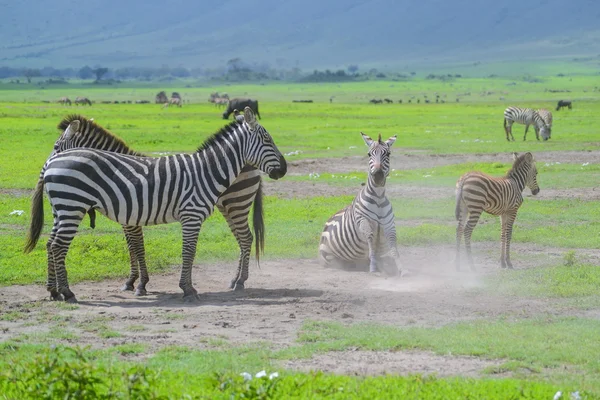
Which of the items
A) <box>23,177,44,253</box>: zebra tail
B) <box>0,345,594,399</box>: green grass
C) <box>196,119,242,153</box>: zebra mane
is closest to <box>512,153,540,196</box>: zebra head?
<box>196,119,242,153</box>: zebra mane

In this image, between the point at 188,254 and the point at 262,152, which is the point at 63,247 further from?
the point at 262,152

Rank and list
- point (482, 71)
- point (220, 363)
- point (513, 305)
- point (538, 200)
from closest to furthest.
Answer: point (220, 363) < point (513, 305) < point (538, 200) < point (482, 71)

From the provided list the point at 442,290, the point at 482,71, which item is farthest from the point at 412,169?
the point at 482,71

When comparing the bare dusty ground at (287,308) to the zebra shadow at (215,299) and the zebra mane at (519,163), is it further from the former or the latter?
the zebra mane at (519,163)

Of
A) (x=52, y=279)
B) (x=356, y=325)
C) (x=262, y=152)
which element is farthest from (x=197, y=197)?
(x=356, y=325)

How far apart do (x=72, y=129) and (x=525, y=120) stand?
30186mm

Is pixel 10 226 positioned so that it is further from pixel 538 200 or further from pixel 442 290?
pixel 538 200

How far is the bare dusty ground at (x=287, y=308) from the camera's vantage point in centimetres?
841

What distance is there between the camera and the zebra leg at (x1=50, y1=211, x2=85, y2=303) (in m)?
10.8

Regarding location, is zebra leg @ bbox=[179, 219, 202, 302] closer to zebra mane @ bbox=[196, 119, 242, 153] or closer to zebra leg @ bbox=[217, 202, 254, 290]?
zebra leg @ bbox=[217, 202, 254, 290]

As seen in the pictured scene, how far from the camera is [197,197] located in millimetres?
11484

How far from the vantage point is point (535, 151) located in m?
31.3

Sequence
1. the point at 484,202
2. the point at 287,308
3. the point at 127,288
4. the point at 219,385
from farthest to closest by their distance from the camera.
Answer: the point at 484,202 → the point at 127,288 → the point at 287,308 → the point at 219,385

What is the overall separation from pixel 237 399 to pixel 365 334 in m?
2.67
